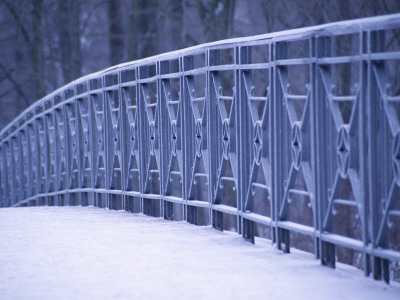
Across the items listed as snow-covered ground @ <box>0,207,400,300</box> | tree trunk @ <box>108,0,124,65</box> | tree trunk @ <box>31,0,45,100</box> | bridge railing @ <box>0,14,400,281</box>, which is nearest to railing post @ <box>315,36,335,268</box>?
bridge railing @ <box>0,14,400,281</box>

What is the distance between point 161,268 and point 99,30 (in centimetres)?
2725

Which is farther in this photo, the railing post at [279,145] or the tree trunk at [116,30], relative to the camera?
the tree trunk at [116,30]

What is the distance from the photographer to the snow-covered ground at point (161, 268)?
14.7 ft

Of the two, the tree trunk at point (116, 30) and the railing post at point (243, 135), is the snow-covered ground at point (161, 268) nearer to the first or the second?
the railing post at point (243, 135)

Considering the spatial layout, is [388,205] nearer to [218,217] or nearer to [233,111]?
[233,111]

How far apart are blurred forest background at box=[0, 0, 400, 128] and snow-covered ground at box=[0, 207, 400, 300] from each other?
1277cm

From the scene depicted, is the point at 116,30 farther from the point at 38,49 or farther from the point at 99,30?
the point at 99,30

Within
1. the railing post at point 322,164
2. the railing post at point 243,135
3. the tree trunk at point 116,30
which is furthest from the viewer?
the tree trunk at point 116,30

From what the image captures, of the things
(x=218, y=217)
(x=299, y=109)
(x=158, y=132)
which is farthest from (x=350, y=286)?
(x=299, y=109)

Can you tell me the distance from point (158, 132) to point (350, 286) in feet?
14.5

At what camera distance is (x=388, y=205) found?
4637 mm

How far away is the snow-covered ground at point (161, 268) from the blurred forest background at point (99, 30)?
12.8 m

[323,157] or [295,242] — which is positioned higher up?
[323,157]

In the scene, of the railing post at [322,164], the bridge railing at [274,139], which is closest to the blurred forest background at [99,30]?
the bridge railing at [274,139]
